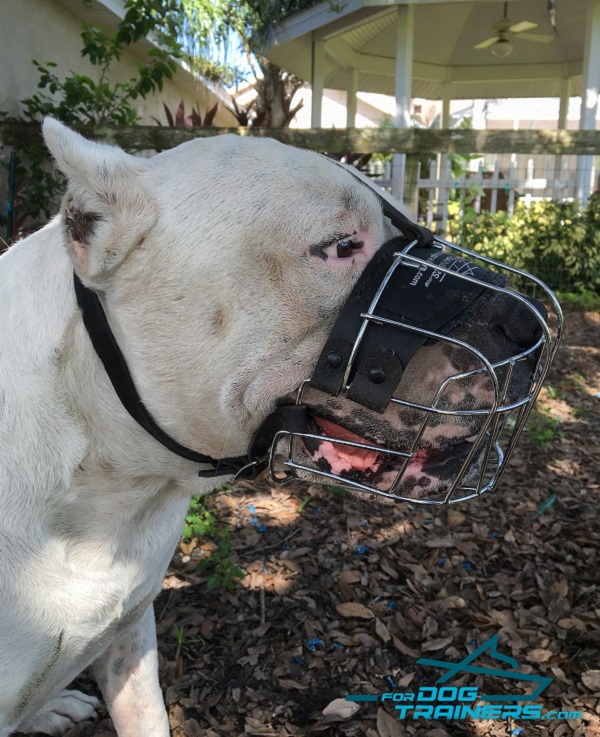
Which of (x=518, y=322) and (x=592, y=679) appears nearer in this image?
(x=518, y=322)

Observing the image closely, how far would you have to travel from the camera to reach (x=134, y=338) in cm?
158

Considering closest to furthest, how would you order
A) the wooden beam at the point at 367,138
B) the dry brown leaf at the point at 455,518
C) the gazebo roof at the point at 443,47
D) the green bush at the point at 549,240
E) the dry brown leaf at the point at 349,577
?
the dry brown leaf at the point at 349,577, the dry brown leaf at the point at 455,518, the wooden beam at the point at 367,138, the green bush at the point at 549,240, the gazebo roof at the point at 443,47

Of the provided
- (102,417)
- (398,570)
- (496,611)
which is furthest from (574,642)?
(102,417)

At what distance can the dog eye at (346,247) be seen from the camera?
1562 mm

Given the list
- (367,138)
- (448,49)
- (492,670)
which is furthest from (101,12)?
(448,49)

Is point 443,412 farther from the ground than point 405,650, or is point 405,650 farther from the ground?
point 443,412

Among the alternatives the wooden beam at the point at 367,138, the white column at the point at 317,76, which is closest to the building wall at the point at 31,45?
the wooden beam at the point at 367,138

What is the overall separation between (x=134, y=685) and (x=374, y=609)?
3.84 feet

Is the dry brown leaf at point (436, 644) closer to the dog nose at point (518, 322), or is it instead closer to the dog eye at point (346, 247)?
the dog nose at point (518, 322)

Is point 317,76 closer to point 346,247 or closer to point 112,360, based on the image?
point 346,247

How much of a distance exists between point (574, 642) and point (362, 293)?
1.96 m

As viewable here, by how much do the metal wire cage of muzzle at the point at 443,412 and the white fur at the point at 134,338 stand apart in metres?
0.10

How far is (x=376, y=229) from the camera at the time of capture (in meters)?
1.63

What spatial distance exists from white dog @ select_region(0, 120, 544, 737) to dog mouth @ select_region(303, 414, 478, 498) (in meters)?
0.08
